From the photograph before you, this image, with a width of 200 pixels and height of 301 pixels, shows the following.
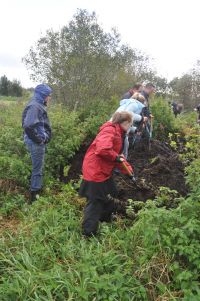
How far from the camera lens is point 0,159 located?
7078mm

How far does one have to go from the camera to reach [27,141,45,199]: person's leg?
21.4 ft

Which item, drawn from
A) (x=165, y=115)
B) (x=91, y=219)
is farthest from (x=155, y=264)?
(x=165, y=115)

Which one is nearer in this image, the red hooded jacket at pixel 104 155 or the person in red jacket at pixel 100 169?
the red hooded jacket at pixel 104 155

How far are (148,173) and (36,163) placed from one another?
2.01m

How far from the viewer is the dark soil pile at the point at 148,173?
20.8ft

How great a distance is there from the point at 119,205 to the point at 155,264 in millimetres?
1762


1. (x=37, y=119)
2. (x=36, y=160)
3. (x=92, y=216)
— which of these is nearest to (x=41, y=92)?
(x=37, y=119)

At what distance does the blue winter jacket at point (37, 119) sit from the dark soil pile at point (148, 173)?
1.46 m

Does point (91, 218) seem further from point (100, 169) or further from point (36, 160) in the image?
point (36, 160)

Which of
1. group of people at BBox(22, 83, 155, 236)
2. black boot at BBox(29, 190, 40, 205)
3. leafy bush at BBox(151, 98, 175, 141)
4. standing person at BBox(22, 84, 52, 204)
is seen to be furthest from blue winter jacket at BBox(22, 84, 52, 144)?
leafy bush at BBox(151, 98, 175, 141)

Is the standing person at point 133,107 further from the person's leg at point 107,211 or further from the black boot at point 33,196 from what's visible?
the person's leg at point 107,211

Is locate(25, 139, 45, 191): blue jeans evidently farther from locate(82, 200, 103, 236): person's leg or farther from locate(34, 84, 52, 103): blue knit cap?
locate(82, 200, 103, 236): person's leg

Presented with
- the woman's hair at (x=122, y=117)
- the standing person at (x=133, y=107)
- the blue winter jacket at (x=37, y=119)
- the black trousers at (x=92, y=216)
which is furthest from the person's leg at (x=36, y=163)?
the woman's hair at (x=122, y=117)

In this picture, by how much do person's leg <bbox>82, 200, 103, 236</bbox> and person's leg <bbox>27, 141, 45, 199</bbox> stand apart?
1.75 m
